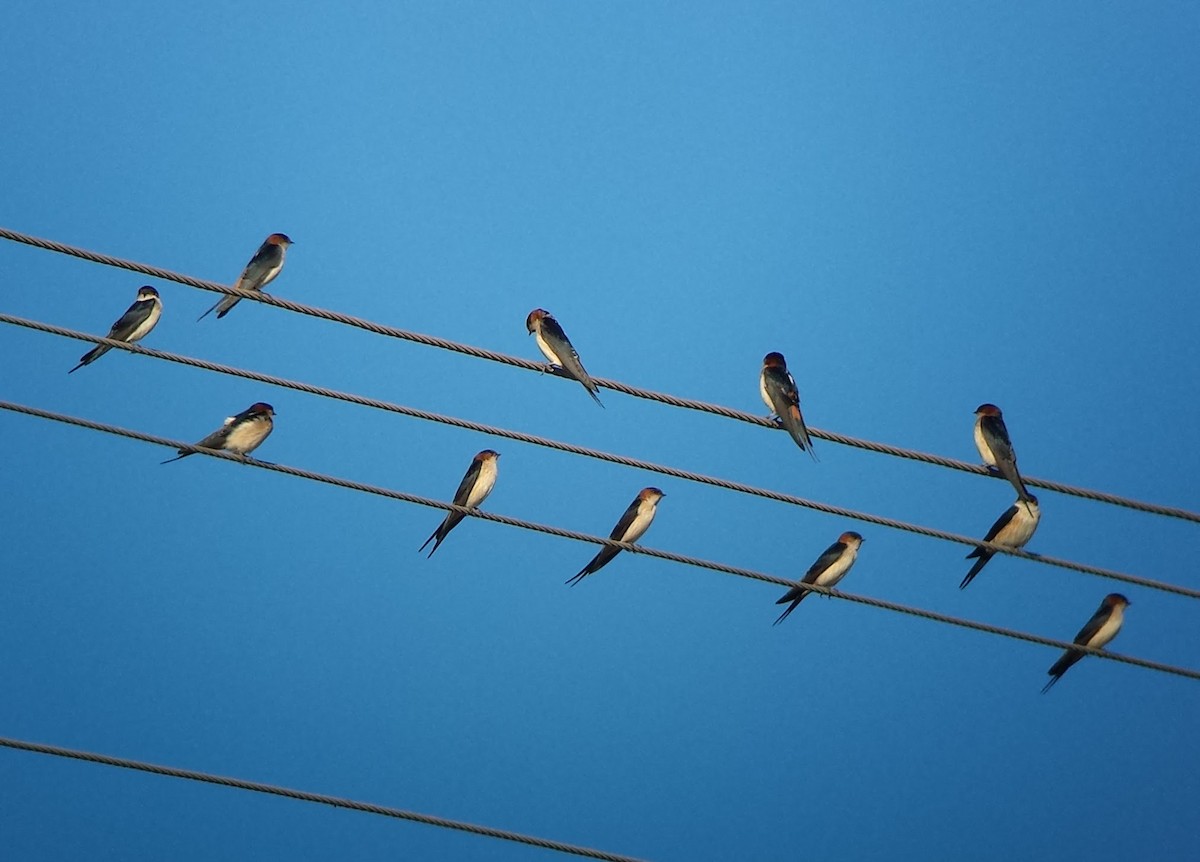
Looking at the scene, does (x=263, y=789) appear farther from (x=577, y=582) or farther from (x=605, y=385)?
(x=577, y=582)

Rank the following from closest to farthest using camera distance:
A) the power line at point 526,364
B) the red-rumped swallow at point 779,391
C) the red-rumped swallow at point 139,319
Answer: the power line at point 526,364
the red-rumped swallow at point 779,391
the red-rumped swallow at point 139,319

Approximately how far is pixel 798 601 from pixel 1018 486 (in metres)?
1.51

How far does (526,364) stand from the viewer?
5129 mm

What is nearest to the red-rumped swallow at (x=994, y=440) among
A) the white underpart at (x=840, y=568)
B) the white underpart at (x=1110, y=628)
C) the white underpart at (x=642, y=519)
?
the white underpart at (x=840, y=568)

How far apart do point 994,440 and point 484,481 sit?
2.45 meters

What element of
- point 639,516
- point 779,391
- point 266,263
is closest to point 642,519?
point 639,516

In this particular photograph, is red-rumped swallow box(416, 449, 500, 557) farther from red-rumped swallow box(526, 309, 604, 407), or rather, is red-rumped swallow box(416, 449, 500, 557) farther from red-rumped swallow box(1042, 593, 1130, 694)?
red-rumped swallow box(1042, 593, 1130, 694)

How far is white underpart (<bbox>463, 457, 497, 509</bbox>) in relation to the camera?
7762 millimetres

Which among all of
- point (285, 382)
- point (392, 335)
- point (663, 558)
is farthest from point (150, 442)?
point (663, 558)

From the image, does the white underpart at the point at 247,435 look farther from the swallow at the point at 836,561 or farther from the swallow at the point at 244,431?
the swallow at the point at 836,561

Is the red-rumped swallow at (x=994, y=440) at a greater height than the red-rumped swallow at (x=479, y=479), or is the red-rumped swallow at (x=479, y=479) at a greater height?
the red-rumped swallow at (x=994, y=440)

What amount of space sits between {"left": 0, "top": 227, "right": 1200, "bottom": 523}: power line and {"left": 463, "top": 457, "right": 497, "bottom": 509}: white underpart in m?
2.20

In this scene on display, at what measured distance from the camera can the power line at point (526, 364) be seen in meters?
4.60

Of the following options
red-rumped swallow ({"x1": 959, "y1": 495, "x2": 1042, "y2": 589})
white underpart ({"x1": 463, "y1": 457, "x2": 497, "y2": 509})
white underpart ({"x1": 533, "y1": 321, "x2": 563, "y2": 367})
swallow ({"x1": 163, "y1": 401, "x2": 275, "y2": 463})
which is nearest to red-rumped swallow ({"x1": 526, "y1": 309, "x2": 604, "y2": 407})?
white underpart ({"x1": 533, "y1": 321, "x2": 563, "y2": 367})
